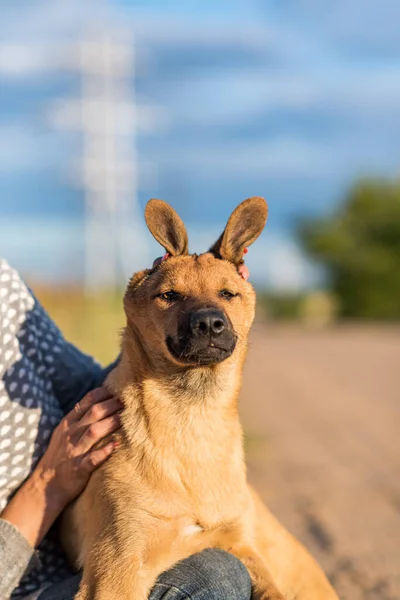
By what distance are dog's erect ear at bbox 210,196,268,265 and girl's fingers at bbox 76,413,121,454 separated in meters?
0.86

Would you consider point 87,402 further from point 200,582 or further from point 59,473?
point 200,582

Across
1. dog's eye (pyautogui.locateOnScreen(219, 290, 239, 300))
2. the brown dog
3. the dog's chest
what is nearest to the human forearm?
the brown dog

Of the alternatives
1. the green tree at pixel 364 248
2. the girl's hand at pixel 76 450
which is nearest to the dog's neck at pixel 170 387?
the girl's hand at pixel 76 450

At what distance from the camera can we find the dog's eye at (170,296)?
3385 millimetres

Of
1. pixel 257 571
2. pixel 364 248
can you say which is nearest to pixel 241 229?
pixel 257 571

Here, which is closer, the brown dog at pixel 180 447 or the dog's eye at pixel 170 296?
the brown dog at pixel 180 447

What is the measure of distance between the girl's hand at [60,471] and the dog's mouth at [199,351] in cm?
34

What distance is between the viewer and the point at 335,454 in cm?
771

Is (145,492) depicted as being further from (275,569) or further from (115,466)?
(275,569)

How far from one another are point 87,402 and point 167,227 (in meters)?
0.78

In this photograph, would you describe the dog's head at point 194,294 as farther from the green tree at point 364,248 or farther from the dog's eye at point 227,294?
the green tree at point 364,248

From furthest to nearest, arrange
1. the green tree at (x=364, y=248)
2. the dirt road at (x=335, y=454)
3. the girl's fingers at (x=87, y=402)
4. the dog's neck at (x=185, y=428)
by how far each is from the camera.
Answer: the green tree at (x=364, y=248)
the dirt road at (x=335, y=454)
the girl's fingers at (x=87, y=402)
the dog's neck at (x=185, y=428)

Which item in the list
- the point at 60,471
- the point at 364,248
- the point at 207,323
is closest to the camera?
the point at 207,323

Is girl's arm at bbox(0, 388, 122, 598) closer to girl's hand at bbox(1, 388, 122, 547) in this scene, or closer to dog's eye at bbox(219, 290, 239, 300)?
girl's hand at bbox(1, 388, 122, 547)
